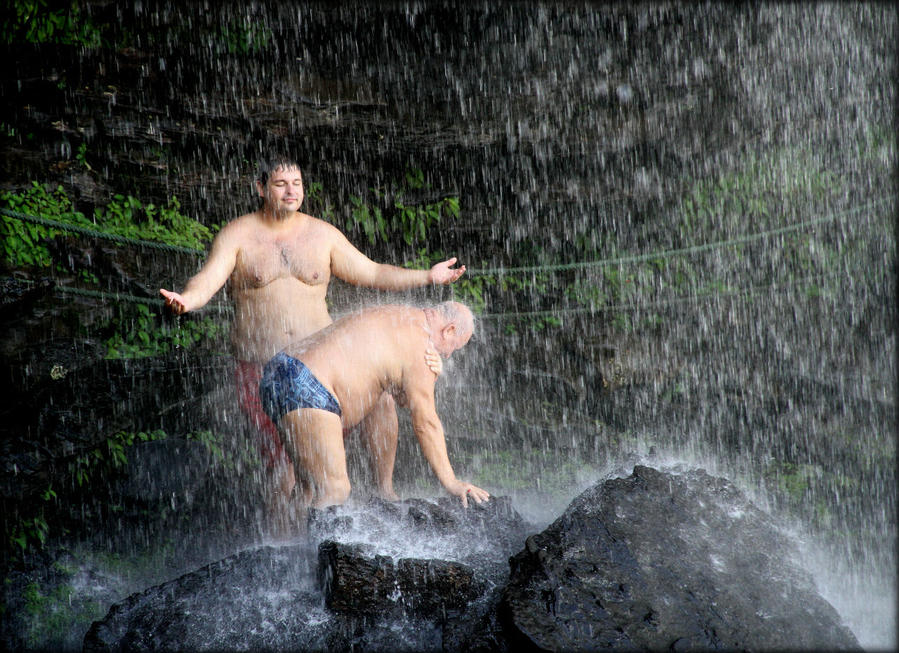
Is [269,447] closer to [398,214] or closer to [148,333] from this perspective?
[148,333]

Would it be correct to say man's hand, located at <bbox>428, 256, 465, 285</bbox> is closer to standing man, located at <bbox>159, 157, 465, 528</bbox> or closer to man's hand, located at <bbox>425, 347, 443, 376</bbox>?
standing man, located at <bbox>159, 157, 465, 528</bbox>

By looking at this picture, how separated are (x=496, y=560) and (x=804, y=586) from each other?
137cm

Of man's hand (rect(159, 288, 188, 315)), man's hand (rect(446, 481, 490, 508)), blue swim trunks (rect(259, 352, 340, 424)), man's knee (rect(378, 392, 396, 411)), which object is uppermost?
man's hand (rect(159, 288, 188, 315))

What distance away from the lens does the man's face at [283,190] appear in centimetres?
418

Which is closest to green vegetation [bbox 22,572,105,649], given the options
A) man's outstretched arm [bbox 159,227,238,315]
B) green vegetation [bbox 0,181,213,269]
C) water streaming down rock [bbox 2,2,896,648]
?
water streaming down rock [bbox 2,2,896,648]

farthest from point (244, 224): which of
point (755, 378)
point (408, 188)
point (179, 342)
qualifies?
point (755, 378)

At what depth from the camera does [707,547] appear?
11.3 ft

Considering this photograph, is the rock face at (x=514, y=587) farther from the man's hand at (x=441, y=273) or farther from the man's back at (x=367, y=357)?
the man's hand at (x=441, y=273)

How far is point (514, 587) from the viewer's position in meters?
3.16

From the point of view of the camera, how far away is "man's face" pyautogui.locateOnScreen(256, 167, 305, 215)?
4180 millimetres

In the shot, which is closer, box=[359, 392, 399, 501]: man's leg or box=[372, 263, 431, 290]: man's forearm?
box=[372, 263, 431, 290]: man's forearm

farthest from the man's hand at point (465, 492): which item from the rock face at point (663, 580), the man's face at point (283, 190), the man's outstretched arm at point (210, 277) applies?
the man's face at point (283, 190)

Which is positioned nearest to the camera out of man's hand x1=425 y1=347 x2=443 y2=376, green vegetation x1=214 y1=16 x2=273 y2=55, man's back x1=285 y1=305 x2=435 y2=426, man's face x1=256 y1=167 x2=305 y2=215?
man's back x1=285 y1=305 x2=435 y2=426

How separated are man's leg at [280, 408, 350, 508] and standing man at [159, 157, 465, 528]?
0.40 metres
